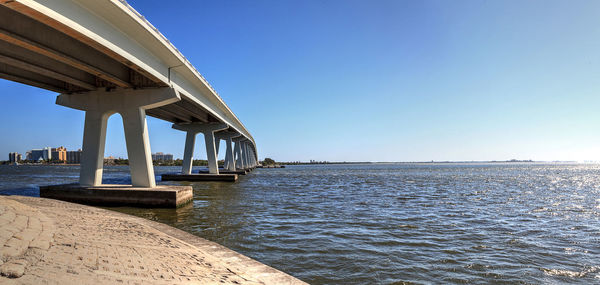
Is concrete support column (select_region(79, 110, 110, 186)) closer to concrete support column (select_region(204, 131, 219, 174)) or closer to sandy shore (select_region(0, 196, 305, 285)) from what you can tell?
sandy shore (select_region(0, 196, 305, 285))

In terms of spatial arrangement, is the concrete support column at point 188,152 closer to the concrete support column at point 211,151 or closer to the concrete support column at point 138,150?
the concrete support column at point 211,151

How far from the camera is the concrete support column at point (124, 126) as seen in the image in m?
18.7

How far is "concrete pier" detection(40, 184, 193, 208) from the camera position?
15.8 meters

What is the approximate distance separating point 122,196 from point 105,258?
1301cm

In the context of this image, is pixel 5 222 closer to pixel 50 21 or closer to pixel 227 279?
pixel 227 279

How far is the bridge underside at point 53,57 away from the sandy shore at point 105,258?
702 centimetres

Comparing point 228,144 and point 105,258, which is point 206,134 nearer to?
point 228,144

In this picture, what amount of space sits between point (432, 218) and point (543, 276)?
6805mm

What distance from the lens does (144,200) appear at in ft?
53.0

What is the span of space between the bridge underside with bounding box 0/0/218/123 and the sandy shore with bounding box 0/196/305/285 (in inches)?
276

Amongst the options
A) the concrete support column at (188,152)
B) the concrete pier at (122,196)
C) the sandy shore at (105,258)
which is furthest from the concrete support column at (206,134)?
the sandy shore at (105,258)

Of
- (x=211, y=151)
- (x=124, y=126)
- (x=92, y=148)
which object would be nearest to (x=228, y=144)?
(x=211, y=151)

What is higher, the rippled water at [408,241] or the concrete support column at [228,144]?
the concrete support column at [228,144]

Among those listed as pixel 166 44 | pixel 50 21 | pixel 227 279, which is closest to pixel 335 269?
pixel 227 279
